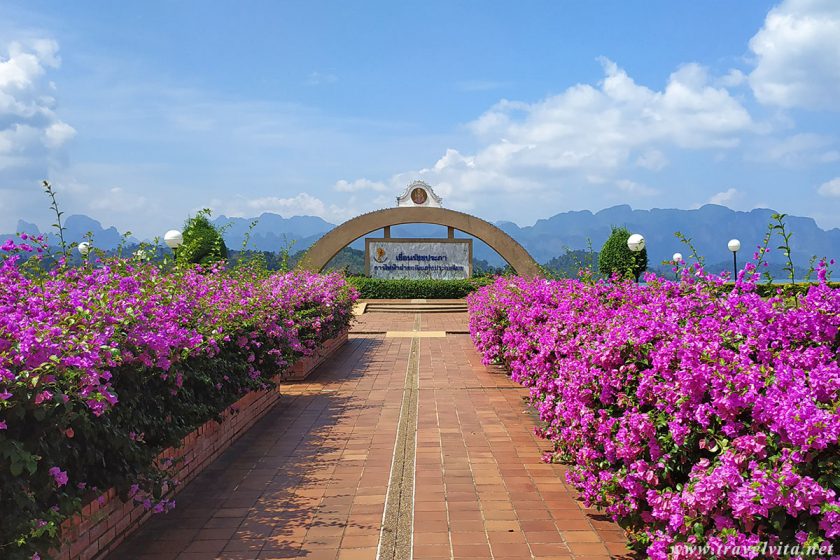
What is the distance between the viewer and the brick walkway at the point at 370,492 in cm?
385

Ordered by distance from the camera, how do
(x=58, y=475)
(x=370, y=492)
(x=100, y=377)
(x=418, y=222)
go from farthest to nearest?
(x=418, y=222) → (x=370, y=492) → (x=100, y=377) → (x=58, y=475)

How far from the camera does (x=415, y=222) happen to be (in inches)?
1156

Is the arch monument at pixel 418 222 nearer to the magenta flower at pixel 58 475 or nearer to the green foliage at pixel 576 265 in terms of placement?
the green foliage at pixel 576 265

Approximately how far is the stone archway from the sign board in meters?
0.80

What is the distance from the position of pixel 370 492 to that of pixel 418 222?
24947 mm

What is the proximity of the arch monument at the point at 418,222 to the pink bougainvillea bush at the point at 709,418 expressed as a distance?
24.1 m

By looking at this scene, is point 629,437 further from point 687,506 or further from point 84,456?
point 84,456

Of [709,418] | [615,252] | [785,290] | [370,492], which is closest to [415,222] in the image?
[615,252]

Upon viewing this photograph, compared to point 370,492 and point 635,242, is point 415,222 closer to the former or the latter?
point 635,242

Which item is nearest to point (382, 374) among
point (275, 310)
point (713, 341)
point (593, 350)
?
point (275, 310)

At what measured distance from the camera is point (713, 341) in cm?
347

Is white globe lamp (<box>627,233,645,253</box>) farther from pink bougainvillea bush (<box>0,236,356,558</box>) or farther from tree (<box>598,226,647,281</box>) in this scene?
pink bougainvillea bush (<box>0,236,356,558</box>)

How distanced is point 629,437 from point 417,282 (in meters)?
23.2

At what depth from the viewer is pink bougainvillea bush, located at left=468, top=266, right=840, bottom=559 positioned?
263cm
